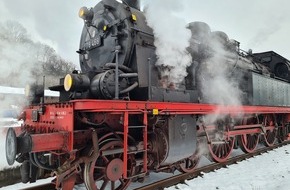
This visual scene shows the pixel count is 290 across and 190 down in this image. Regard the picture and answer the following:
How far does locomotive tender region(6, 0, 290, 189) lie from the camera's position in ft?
12.5

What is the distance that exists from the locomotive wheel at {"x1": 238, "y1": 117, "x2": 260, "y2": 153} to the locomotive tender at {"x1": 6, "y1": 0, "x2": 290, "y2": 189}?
1107mm

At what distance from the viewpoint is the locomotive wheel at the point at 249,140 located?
8055 mm

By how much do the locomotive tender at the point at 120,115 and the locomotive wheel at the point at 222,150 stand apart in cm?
4

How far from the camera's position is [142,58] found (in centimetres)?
497

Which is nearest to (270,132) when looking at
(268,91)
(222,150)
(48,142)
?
(268,91)

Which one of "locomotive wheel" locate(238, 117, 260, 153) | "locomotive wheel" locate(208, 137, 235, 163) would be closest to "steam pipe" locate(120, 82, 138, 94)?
"locomotive wheel" locate(208, 137, 235, 163)

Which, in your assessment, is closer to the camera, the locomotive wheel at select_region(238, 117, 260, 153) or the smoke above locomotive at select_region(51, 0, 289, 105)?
the smoke above locomotive at select_region(51, 0, 289, 105)

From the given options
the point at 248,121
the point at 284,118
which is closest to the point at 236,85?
the point at 248,121

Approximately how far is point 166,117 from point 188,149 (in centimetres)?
84

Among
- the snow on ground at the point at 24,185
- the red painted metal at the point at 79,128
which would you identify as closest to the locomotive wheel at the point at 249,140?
the red painted metal at the point at 79,128

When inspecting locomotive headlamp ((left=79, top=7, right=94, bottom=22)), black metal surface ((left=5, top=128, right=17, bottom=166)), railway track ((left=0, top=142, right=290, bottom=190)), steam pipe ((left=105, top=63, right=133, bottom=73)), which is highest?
locomotive headlamp ((left=79, top=7, right=94, bottom=22))

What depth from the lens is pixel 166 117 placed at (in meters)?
4.89

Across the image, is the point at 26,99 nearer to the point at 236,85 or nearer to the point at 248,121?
the point at 236,85

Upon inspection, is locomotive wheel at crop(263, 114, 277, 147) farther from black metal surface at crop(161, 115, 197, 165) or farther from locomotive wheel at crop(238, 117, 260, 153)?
black metal surface at crop(161, 115, 197, 165)
